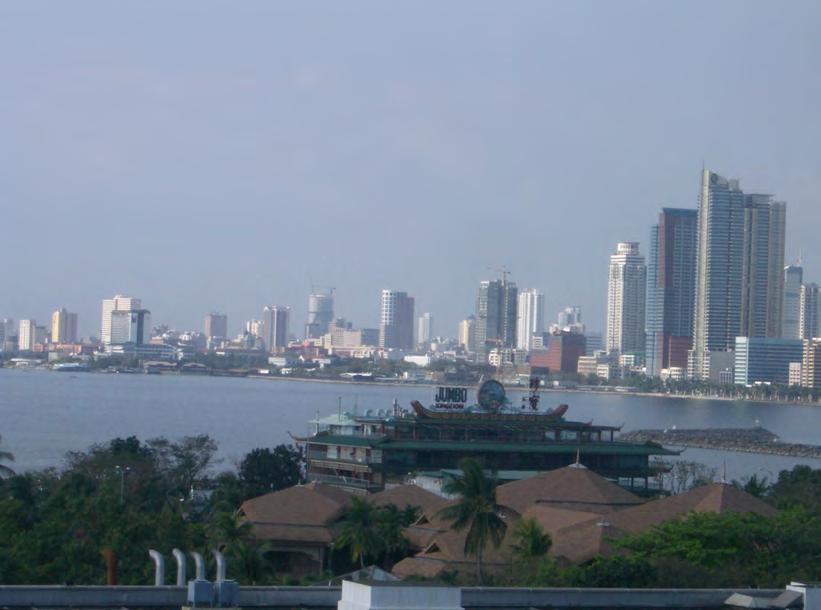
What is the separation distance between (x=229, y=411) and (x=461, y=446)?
52.9m

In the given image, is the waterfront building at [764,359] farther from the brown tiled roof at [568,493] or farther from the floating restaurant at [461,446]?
the brown tiled roof at [568,493]

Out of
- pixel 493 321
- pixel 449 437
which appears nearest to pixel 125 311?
pixel 493 321

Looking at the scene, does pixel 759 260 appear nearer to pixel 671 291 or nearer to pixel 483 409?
pixel 671 291

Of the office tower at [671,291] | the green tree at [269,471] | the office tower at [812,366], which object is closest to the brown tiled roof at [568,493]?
the green tree at [269,471]

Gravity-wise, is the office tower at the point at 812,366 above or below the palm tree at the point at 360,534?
above

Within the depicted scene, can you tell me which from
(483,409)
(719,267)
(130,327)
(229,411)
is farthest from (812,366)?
(483,409)

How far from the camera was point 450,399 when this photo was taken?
36.8m

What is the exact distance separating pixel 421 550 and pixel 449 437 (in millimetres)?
12748

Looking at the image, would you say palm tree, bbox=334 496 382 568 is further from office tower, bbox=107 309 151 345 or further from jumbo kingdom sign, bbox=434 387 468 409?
office tower, bbox=107 309 151 345

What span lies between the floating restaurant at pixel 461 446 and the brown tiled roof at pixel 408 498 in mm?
4591

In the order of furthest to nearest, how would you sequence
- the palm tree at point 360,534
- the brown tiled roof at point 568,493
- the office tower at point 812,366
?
the office tower at point 812,366 → the brown tiled roof at point 568,493 → the palm tree at point 360,534

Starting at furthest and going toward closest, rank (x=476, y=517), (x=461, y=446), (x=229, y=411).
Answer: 1. (x=229, y=411)
2. (x=461, y=446)
3. (x=476, y=517)

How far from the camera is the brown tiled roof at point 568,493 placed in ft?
83.0

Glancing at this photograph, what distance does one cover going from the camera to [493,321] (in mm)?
188625
